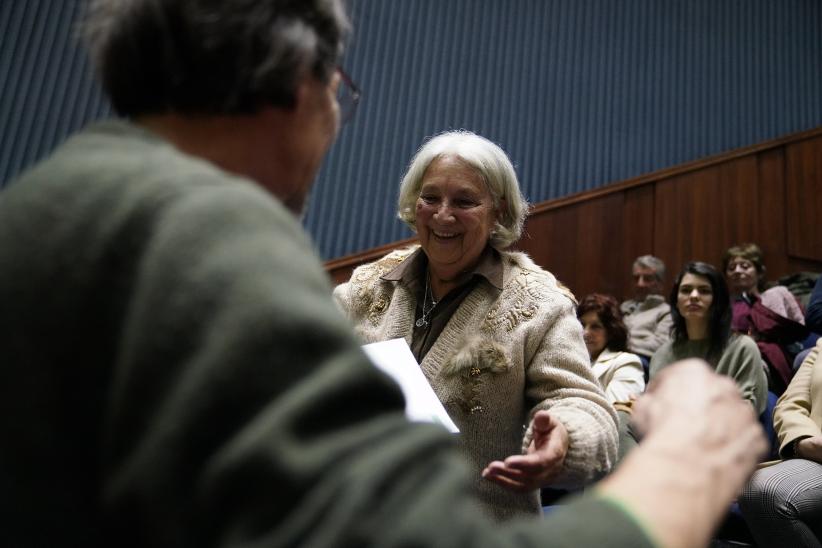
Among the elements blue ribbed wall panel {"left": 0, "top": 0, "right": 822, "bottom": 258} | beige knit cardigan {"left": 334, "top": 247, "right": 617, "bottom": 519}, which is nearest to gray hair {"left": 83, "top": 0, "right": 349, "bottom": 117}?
beige knit cardigan {"left": 334, "top": 247, "right": 617, "bottom": 519}

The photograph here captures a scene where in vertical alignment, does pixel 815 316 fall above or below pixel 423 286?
below

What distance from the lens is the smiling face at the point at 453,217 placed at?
152 centimetres

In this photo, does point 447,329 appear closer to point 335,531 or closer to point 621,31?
point 335,531

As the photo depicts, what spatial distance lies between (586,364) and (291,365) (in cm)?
→ 102

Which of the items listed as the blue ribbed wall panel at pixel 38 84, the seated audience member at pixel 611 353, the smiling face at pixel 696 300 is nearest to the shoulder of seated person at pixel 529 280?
the seated audience member at pixel 611 353

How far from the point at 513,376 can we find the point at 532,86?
13.5ft

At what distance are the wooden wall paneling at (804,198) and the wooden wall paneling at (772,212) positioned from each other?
42 mm

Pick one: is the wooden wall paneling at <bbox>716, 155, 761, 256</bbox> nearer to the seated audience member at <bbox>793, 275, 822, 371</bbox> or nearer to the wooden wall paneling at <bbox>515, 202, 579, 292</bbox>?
the wooden wall paneling at <bbox>515, 202, 579, 292</bbox>

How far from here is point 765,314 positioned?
3441mm

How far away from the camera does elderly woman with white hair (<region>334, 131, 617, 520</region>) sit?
1.20 metres

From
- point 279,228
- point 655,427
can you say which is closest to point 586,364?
point 655,427

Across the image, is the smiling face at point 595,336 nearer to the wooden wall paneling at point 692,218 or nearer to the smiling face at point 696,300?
the smiling face at point 696,300

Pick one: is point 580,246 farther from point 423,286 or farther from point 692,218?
point 423,286

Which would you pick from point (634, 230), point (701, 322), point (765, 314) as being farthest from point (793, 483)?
point (634, 230)
